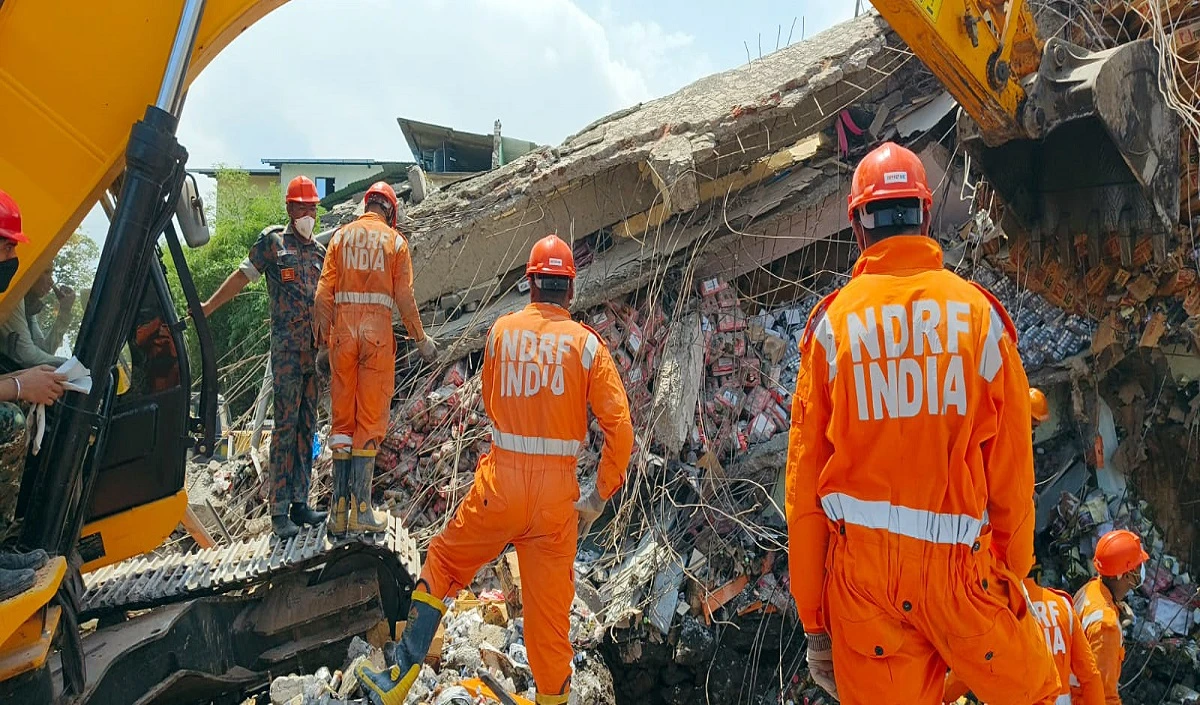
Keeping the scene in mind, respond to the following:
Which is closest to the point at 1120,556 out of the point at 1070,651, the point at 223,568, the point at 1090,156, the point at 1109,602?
the point at 1109,602

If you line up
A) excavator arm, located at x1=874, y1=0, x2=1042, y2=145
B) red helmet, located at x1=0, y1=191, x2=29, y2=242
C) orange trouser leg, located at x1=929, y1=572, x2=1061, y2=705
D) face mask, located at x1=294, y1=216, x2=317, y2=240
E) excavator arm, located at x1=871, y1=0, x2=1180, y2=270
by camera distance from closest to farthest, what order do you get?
orange trouser leg, located at x1=929, y1=572, x2=1061, y2=705, red helmet, located at x1=0, y1=191, x2=29, y2=242, excavator arm, located at x1=874, y1=0, x2=1042, y2=145, excavator arm, located at x1=871, y1=0, x2=1180, y2=270, face mask, located at x1=294, y1=216, x2=317, y2=240

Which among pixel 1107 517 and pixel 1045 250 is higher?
pixel 1045 250

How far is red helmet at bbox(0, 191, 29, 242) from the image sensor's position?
2307 mm

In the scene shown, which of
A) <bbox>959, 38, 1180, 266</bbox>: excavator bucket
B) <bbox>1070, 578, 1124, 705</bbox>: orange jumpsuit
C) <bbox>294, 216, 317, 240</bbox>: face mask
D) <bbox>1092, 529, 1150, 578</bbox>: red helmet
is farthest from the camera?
<bbox>294, 216, 317, 240</bbox>: face mask

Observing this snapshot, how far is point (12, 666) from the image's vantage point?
2.45 m

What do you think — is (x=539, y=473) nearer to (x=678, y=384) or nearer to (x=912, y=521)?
(x=912, y=521)

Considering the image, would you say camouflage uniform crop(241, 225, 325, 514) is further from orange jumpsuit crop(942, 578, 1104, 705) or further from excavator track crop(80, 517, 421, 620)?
orange jumpsuit crop(942, 578, 1104, 705)

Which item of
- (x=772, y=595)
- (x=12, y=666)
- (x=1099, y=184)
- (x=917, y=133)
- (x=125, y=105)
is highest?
(x=917, y=133)

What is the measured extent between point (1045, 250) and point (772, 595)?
9.18 feet

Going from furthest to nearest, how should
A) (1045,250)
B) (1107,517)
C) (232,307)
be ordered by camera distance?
(232,307), (1107,517), (1045,250)

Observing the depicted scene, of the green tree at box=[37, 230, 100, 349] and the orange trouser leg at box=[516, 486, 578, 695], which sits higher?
the green tree at box=[37, 230, 100, 349]

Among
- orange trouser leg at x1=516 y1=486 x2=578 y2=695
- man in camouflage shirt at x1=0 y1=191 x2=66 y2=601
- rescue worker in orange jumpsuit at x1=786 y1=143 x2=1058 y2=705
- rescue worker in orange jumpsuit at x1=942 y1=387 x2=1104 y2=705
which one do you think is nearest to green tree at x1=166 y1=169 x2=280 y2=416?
man in camouflage shirt at x1=0 y1=191 x2=66 y2=601

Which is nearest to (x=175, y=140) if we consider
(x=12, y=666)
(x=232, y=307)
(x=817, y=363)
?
(x=12, y=666)

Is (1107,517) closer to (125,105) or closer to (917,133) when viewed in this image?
(917,133)
